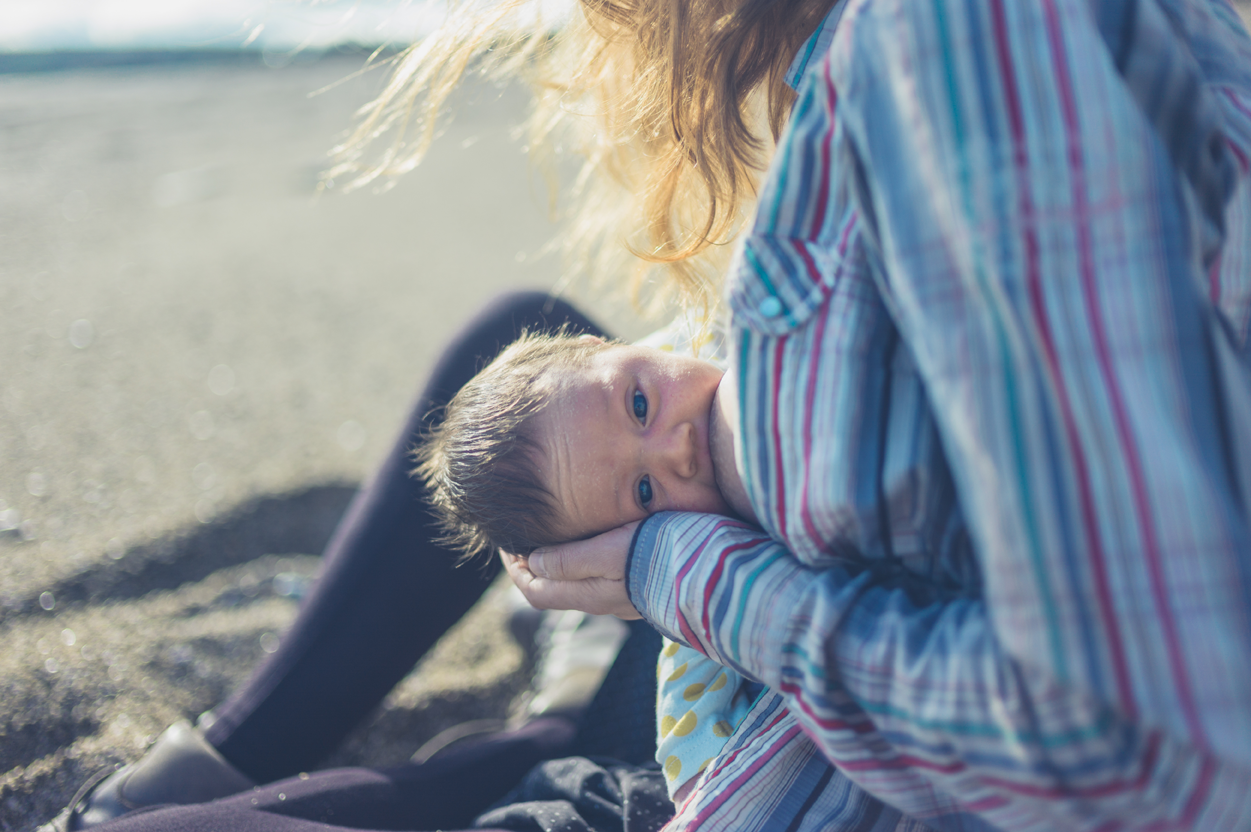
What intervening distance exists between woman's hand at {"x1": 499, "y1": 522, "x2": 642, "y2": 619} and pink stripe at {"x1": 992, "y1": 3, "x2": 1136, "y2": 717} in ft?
1.75

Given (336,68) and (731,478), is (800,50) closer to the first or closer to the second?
(731,478)

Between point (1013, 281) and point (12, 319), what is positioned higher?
point (12, 319)

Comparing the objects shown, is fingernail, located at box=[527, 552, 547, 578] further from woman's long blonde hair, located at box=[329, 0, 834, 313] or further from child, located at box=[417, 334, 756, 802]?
woman's long blonde hair, located at box=[329, 0, 834, 313]

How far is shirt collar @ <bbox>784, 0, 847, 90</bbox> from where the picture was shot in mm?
937

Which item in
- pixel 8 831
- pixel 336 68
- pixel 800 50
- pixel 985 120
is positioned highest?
pixel 336 68

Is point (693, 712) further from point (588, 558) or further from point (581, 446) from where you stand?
point (581, 446)

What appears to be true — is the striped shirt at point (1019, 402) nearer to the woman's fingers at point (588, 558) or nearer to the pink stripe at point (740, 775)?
the pink stripe at point (740, 775)

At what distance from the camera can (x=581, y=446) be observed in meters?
1.08

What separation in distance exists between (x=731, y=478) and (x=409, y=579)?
2.02 feet

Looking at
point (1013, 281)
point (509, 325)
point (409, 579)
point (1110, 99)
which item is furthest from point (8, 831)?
point (1110, 99)

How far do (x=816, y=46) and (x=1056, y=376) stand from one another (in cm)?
57

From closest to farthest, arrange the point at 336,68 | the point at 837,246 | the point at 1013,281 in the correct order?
the point at 1013,281 → the point at 837,246 → the point at 336,68

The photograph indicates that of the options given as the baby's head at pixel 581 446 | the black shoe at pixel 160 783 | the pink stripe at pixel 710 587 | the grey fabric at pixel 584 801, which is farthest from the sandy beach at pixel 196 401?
the pink stripe at pixel 710 587

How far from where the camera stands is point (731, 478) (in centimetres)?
104
